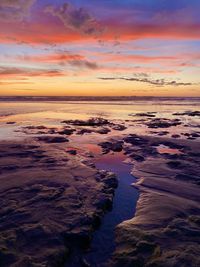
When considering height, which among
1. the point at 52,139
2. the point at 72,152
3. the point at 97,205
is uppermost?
the point at 52,139

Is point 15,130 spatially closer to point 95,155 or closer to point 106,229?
point 95,155

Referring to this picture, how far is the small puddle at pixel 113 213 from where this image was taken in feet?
19.6

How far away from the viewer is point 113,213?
309 inches

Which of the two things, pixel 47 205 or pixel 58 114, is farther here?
pixel 58 114

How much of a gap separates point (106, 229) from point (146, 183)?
3566 millimetres

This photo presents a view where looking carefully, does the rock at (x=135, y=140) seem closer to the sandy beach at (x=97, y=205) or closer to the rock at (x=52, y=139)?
the sandy beach at (x=97, y=205)

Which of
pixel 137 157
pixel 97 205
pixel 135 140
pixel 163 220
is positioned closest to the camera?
pixel 163 220

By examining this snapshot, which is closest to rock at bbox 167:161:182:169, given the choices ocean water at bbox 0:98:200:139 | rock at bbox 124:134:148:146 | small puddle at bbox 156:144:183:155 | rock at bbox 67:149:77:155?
small puddle at bbox 156:144:183:155

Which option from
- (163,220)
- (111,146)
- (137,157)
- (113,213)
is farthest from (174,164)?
(163,220)

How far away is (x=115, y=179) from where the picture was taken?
33.5 feet

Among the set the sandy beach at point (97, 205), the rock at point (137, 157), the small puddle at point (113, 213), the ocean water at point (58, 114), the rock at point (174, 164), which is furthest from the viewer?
the ocean water at point (58, 114)

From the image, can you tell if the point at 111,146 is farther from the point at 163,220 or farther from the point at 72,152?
the point at 163,220

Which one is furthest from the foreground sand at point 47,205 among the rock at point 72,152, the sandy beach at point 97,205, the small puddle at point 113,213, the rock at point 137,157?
the rock at point 137,157

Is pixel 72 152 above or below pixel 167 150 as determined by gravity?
above
